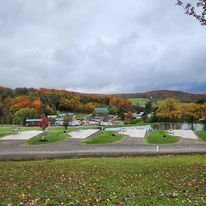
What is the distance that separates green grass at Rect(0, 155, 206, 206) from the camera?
9659 millimetres

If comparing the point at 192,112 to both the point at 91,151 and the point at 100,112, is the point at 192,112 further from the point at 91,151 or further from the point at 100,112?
the point at 91,151

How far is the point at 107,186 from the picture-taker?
11.9 m

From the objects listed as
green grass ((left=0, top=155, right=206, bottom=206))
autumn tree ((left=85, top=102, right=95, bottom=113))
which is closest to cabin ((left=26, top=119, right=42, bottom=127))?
autumn tree ((left=85, top=102, right=95, bottom=113))

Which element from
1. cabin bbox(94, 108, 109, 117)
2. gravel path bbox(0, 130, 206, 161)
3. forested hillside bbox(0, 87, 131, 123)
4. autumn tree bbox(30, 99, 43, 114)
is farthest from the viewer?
cabin bbox(94, 108, 109, 117)

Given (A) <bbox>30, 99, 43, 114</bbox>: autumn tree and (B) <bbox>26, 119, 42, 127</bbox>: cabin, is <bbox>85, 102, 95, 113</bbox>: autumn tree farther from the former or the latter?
(B) <bbox>26, 119, 42, 127</bbox>: cabin

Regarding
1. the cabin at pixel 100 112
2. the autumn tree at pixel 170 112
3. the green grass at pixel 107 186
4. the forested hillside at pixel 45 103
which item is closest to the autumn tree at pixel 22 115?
the forested hillside at pixel 45 103

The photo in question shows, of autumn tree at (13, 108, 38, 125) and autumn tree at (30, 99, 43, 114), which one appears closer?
autumn tree at (13, 108, 38, 125)

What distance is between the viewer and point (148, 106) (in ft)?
537

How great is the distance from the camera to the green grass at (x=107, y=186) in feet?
31.7

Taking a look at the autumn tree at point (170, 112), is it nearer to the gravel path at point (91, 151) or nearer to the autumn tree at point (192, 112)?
the autumn tree at point (192, 112)

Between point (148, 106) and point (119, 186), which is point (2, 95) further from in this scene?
point (119, 186)

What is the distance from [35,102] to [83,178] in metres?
123

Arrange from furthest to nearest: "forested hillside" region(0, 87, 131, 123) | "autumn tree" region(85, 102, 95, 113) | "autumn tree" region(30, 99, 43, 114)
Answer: "autumn tree" region(85, 102, 95, 113)
"autumn tree" region(30, 99, 43, 114)
"forested hillside" region(0, 87, 131, 123)

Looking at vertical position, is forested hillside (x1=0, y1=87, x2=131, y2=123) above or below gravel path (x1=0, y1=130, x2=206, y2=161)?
above
